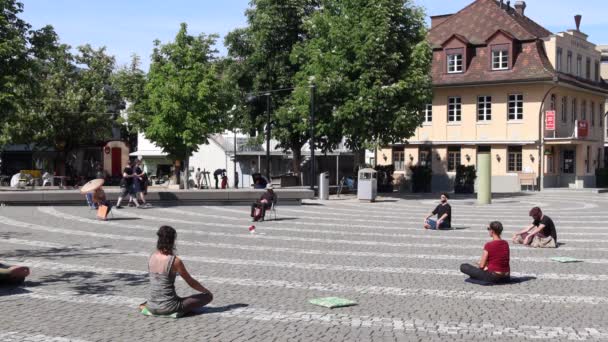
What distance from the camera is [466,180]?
146ft

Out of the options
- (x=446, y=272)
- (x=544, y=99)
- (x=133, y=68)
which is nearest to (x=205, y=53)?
(x=133, y=68)

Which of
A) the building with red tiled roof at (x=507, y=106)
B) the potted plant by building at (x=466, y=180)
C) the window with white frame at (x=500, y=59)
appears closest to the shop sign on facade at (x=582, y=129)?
the building with red tiled roof at (x=507, y=106)

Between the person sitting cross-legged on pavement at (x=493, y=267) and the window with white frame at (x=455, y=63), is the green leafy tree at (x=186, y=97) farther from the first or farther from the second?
the person sitting cross-legged on pavement at (x=493, y=267)

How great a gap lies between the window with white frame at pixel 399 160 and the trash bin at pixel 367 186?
1827 centimetres

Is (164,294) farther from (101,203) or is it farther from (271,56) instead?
(271,56)

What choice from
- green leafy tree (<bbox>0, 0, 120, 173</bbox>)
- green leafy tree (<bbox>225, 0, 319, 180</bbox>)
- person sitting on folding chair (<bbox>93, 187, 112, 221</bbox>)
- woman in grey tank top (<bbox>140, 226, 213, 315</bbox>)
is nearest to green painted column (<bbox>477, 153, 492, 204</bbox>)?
green leafy tree (<bbox>225, 0, 319, 180</bbox>)

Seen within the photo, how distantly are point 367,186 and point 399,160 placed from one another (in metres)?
19.2

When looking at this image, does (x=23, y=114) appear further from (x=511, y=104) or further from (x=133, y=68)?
(x=511, y=104)

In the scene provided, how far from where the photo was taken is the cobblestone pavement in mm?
8414

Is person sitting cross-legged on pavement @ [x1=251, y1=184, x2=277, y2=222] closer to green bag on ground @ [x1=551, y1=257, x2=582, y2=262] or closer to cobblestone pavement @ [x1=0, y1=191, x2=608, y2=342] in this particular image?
cobblestone pavement @ [x1=0, y1=191, x2=608, y2=342]

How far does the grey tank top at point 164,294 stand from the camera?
29.5ft

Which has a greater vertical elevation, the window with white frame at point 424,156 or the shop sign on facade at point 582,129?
the shop sign on facade at point 582,129

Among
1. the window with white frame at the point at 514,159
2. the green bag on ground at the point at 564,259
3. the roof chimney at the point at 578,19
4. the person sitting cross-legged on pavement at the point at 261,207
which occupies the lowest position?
the green bag on ground at the point at 564,259

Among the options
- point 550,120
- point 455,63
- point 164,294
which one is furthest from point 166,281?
point 455,63
